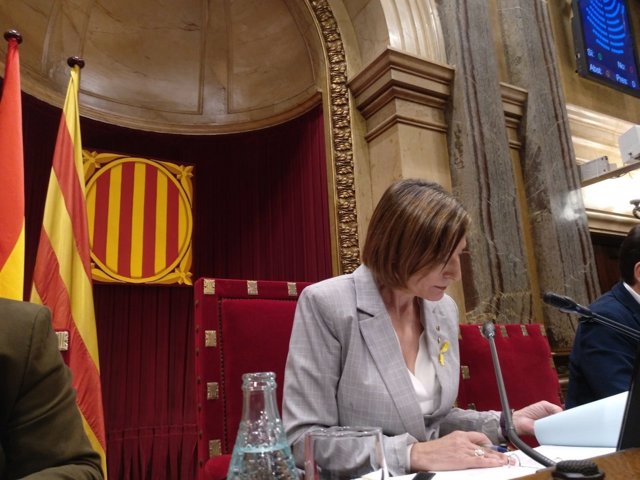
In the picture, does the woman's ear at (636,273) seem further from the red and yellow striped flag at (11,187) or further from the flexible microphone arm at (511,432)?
the red and yellow striped flag at (11,187)

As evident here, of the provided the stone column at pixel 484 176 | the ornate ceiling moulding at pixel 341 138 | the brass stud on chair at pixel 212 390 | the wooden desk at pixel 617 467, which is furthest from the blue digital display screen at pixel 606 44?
the wooden desk at pixel 617 467

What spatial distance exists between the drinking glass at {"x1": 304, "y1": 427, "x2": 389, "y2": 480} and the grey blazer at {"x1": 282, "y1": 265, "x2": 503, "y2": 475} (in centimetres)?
41

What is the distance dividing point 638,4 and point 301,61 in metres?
4.14

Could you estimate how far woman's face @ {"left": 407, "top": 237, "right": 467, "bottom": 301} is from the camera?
1.21m

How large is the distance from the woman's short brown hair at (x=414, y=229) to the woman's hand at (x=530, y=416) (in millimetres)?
367

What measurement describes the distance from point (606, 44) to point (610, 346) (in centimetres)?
385

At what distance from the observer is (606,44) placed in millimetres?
4469

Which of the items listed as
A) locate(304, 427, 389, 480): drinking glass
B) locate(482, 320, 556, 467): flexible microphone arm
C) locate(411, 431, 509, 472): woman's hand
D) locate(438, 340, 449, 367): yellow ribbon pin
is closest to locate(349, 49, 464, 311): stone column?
locate(438, 340, 449, 367): yellow ribbon pin

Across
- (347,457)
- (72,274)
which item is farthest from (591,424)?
(72,274)

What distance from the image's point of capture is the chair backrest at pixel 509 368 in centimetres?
178

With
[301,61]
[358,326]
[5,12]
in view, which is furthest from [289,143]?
[358,326]

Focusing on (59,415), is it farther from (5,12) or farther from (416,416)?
(5,12)

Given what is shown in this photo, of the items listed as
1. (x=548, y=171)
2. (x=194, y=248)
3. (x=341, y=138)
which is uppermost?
(x=341, y=138)

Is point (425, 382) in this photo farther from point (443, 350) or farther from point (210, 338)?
point (210, 338)
